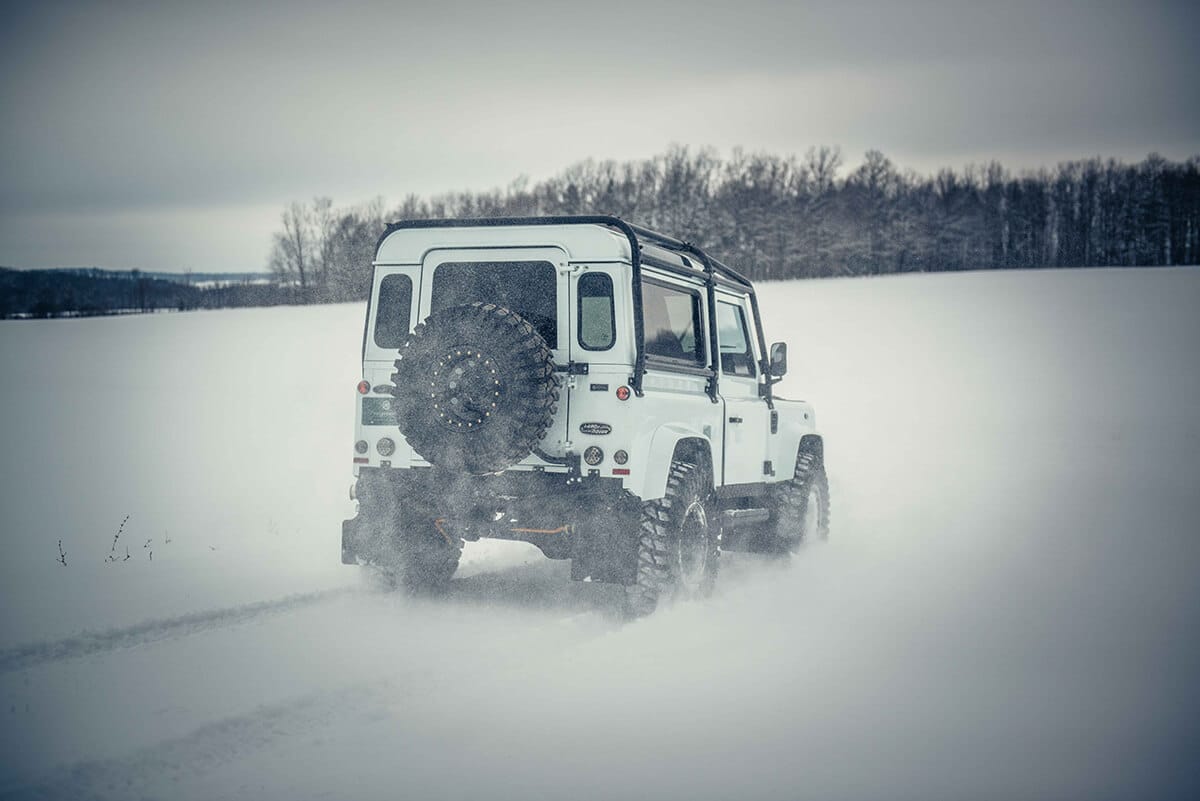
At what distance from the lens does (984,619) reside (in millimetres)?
7109

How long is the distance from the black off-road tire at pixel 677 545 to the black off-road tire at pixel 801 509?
1788mm

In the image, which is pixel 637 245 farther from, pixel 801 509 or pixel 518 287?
pixel 801 509

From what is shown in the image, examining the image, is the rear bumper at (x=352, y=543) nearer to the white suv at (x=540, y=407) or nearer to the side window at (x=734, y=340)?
the white suv at (x=540, y=407)

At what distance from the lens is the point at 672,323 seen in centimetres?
791

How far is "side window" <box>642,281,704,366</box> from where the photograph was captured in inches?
295

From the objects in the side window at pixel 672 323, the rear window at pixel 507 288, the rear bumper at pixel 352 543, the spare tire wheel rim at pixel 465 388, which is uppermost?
the rear window at pixel 507 288

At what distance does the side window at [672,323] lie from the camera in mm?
7480

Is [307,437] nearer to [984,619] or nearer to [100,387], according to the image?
[100,387]

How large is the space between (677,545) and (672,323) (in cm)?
166

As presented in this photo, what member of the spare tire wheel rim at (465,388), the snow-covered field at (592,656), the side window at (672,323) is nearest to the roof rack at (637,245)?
the side window at (672,323)

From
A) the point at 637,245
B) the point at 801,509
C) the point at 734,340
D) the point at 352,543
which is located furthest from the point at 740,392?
the point at 352,543

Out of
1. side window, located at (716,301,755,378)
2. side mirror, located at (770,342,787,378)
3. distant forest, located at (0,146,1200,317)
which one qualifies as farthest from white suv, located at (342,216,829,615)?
distant forest, located at (0,146,1200,317)

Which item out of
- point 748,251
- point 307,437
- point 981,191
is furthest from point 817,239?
point 307,437

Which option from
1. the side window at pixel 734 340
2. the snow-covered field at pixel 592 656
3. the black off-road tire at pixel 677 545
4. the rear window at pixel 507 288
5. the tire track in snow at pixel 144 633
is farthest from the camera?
the side window at pixel 734 340
